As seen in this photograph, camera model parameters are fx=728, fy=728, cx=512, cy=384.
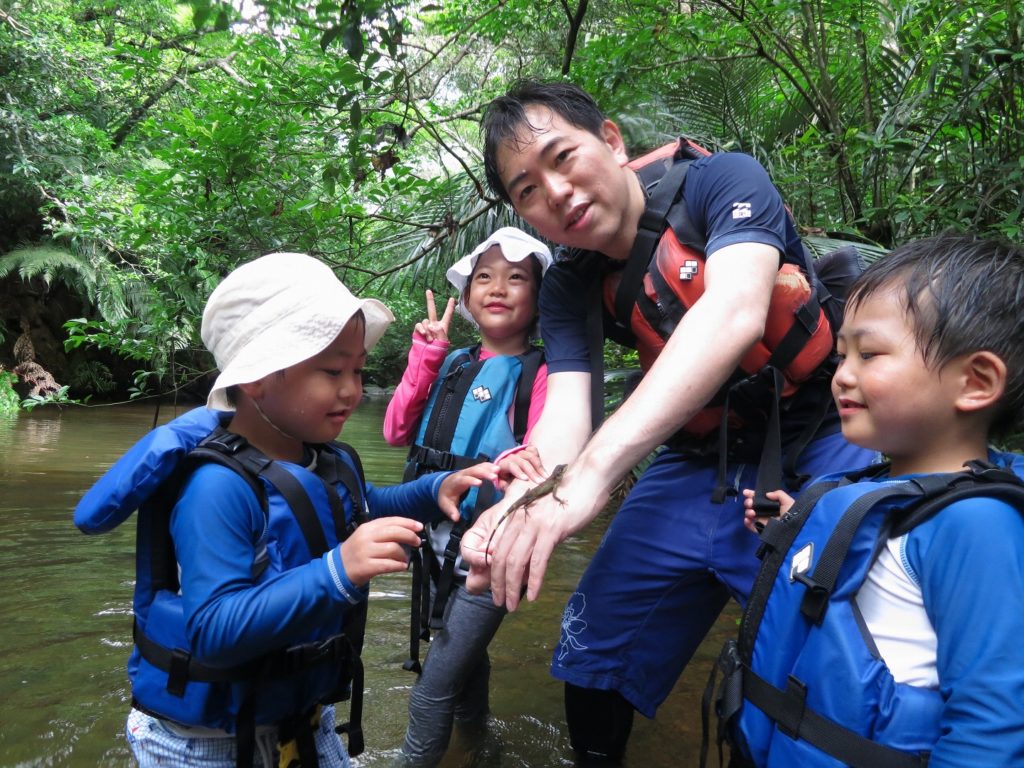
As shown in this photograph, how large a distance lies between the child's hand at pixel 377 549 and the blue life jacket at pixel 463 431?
90cm

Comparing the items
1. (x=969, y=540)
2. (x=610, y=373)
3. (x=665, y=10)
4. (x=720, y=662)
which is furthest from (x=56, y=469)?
(x=969, y=540)

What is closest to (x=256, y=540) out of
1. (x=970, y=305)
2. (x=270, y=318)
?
(x=270, y=318)

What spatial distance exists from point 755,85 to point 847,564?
15.6 feet

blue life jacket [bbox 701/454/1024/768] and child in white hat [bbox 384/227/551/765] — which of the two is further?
child in white hat [bbox 384/227/551/765]

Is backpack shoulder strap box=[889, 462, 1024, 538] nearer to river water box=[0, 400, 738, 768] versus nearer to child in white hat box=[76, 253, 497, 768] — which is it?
child in white hat box=[76, 253, 497, 768]

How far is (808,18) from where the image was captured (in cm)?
484

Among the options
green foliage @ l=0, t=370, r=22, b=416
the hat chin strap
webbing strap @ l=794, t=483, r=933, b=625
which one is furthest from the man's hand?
green foliage @ l=0, t=370, r=22, b=416

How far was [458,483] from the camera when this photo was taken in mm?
1872

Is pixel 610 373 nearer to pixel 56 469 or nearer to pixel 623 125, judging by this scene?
pixel 623 125

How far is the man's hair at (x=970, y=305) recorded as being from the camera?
130 cm

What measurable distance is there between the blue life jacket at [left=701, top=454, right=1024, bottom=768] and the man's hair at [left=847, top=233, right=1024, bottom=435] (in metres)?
0.19

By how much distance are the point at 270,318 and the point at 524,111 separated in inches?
36.9

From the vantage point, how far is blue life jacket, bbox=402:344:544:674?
2426 millimetres

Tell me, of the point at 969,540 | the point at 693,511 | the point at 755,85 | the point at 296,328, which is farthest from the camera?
the point at 755,85
